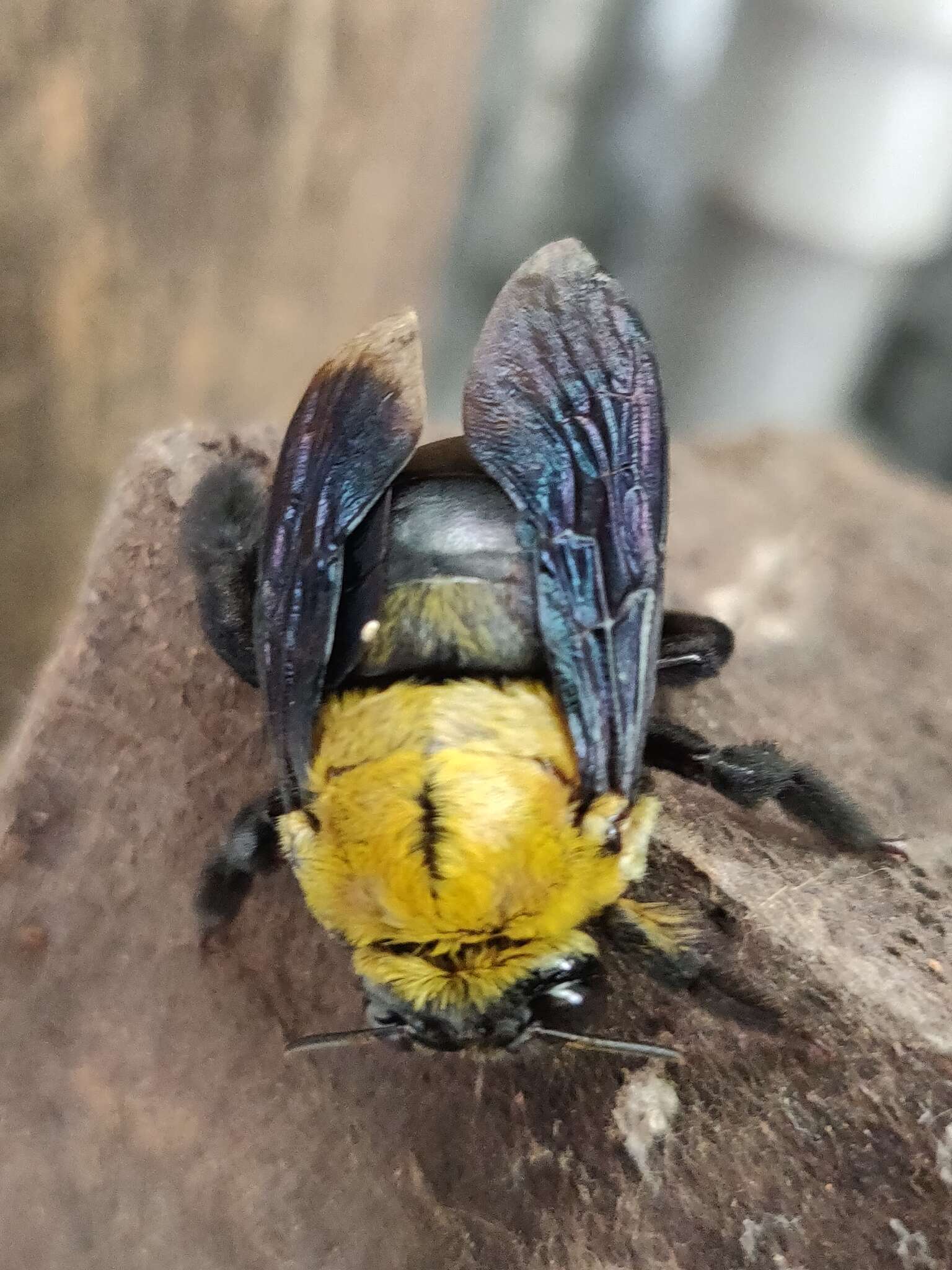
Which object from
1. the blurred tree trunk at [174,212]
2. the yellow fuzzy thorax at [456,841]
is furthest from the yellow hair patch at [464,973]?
the blurred tree trunk at [174,212]

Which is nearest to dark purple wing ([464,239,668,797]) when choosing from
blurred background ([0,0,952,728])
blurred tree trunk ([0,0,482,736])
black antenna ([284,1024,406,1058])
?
black antenna ([284,1024,406,1058])

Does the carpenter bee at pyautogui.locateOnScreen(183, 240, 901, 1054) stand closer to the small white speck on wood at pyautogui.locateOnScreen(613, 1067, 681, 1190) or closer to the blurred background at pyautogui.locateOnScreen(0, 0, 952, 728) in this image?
the small white speck on wood at pyautogui.locateOnScreen(613, 1067, 681, 1190)

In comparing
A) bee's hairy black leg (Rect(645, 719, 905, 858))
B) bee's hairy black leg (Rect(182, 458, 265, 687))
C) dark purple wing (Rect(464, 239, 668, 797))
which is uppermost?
dark purple wing (Rect(464, 239, 668, 797))

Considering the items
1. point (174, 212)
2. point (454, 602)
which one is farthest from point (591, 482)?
point (174, 212)

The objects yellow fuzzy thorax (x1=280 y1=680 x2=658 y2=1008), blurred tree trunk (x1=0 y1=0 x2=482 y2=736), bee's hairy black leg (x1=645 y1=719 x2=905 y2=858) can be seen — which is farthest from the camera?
blurred tree trunk (x1=0 y1=0 x2=482 y2=736)

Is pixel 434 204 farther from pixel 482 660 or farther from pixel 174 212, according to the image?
pixel 482 660

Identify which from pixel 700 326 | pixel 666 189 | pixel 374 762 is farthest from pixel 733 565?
pixel 666 189
